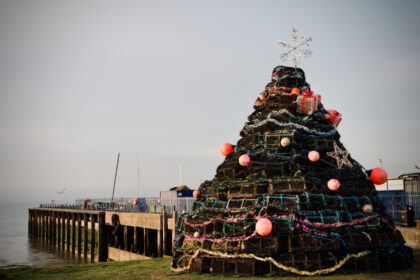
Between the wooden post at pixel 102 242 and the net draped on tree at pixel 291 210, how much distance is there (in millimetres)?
19235

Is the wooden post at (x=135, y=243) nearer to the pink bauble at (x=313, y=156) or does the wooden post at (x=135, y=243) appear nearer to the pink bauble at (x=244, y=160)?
the pink bauble at (x=244, y=160)

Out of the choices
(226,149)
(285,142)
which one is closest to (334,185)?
(285,142)

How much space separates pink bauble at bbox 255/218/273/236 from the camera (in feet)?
34.3

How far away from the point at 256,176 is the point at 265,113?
3.17m

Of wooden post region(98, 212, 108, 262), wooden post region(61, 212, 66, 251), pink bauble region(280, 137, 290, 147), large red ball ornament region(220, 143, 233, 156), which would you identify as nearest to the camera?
pink bauble region(280, 137, 290, 147)

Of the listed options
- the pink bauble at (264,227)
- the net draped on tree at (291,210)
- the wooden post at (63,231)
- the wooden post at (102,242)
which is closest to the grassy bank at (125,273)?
the net draped on tree at (291,210)

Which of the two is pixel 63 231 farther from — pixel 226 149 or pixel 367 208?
pixel 367 208

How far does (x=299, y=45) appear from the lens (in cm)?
1545

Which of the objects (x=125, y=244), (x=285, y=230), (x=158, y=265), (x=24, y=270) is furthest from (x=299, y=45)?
(x=125, y=244)

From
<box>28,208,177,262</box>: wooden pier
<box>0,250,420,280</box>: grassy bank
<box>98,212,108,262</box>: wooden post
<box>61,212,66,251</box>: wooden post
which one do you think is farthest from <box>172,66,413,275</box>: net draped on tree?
<box>61,212,66,251</box>: wooden post

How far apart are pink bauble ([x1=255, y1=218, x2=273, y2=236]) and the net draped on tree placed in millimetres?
A: 102

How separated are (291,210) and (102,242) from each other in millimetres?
23824

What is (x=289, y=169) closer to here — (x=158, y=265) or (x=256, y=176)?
(x=256, y=176)

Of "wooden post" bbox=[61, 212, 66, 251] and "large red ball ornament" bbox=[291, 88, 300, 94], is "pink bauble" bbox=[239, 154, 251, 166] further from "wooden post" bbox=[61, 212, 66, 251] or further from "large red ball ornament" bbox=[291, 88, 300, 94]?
"wooden post" bbox=[61, 212, 66, 251]
